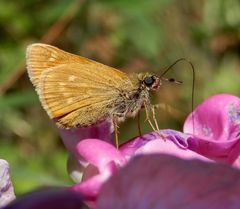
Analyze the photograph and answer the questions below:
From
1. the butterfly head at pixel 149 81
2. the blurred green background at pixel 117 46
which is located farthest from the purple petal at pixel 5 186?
the blurred green background at pixel 117 46

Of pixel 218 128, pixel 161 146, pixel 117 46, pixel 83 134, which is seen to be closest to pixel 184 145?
pixel 161 146

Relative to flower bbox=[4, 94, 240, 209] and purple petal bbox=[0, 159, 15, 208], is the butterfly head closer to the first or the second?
flower bbox=[4, 94, 240, 209]

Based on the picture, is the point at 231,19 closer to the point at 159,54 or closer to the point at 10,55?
the point at 159,54

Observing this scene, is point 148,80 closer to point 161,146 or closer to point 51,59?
point 51,59

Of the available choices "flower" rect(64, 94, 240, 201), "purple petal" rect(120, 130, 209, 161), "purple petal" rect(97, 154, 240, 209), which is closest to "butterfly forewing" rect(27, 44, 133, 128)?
"flower" rect(64, 94, 240, 201)

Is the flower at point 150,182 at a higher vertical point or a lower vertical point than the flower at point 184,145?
higher

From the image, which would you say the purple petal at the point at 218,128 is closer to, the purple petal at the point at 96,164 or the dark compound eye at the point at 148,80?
the purple petal at the point at 96,164
